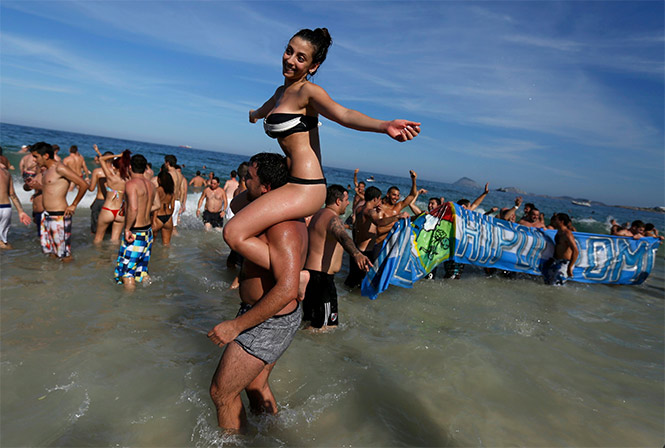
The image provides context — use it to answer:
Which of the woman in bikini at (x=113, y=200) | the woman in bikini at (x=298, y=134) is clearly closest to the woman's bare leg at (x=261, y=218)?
the woman in bikini at (x=298, y=134)

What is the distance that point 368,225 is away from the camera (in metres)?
7.06

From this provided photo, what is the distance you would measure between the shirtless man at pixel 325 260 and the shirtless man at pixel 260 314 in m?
2.37

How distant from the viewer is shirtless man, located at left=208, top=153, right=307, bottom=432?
218cm

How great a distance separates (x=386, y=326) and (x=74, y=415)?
12.2ft

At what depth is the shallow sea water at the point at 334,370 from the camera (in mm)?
3018

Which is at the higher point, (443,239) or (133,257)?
(443,239)

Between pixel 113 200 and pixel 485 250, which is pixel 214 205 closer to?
pixel 113 200

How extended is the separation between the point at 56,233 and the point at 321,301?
16.2 feet

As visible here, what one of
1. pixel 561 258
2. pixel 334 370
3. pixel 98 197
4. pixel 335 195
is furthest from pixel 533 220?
pixel 98 197

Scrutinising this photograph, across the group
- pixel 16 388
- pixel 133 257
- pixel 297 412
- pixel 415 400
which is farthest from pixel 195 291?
pixel 415 400

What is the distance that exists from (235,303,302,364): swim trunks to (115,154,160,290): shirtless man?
3865 millimetres

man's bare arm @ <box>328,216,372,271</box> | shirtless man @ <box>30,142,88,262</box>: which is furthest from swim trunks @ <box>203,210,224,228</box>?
man's bare arm @ <box>328,216,372,271</box>

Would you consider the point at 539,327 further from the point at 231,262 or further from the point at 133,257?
the point at 133,257

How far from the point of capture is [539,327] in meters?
5.98
